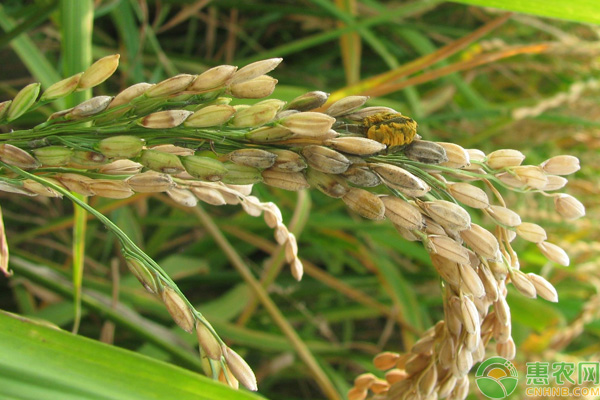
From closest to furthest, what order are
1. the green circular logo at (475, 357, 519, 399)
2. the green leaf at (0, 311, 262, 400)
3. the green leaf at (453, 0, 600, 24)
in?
1. the green leaf at (0, 311, 262, 400)
2. the green leaf at (453, 0, 600, 24)
3. the green circular logo at (475, 357, 519, 399)

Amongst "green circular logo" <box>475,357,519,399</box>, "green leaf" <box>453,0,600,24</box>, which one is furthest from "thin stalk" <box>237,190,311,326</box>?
"green leaf" <box>453,0,600,24</box>

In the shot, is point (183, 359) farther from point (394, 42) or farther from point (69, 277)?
point (394, 42)

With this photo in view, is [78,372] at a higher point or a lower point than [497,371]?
higher

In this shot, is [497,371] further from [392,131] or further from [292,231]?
[392,131]

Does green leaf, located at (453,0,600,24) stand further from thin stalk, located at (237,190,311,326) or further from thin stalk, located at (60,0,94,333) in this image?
thin stalk, located at (237,190,311,326)

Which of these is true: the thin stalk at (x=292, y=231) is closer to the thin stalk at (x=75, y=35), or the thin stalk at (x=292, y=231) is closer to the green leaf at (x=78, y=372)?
the thin stalk at (x=75, y=35)

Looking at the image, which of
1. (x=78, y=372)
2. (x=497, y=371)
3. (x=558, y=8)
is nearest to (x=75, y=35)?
(x=78, y=372)

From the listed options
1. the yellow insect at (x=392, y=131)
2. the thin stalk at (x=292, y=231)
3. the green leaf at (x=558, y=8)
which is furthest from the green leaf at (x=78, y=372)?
the thin stalk at (x=292, y=231)
